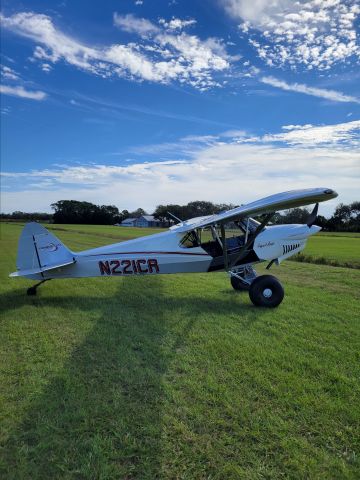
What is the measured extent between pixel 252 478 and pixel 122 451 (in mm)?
1077

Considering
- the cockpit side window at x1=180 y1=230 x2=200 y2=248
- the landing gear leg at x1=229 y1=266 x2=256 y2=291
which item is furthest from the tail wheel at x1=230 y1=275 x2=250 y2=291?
the cockpit side window at x1=180 y1=230 x2=200 y2=248

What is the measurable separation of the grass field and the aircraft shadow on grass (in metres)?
0.01

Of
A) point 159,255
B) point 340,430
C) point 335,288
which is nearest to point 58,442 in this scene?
point 340,430

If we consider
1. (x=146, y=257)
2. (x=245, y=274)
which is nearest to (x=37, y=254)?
(x=146, y=257)

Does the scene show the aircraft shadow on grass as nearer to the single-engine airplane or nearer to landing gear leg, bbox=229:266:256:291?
the single-engine airplane

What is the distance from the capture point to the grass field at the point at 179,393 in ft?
8.87

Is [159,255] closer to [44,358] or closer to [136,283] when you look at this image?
[136,283]

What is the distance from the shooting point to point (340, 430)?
308 cm

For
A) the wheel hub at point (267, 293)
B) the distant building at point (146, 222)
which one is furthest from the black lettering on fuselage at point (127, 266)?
the distant building at point (146, 222)

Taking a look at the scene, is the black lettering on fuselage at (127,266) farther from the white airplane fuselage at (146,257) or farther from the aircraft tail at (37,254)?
the aircraft tail at (37,254)

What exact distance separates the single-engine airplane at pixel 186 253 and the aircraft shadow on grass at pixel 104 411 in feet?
5.75

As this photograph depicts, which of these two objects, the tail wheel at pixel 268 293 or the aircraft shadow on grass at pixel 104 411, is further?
the tail wheel at pixel 268 293

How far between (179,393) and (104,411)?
0.82 meters

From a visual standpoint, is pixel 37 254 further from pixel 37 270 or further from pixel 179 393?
pixel 179 393
